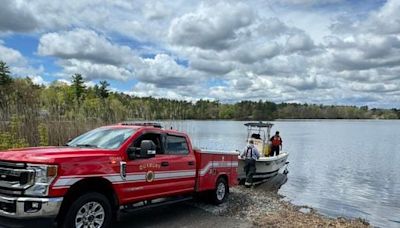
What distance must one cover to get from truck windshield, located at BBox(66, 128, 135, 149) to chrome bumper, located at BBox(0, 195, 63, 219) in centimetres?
179

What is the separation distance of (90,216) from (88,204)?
0.22 m

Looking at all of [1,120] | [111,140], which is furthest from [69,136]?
[111,140]

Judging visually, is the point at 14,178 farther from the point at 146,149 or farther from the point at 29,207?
the point at 146,149

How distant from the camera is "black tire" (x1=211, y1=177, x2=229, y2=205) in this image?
11016 mm

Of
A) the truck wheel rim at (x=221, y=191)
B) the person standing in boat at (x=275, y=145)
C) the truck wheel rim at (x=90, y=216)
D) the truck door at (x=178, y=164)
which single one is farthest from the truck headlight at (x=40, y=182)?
the person standing in boat at (x=275, y=145)

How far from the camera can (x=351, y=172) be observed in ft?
95.6

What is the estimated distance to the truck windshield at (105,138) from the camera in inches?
317

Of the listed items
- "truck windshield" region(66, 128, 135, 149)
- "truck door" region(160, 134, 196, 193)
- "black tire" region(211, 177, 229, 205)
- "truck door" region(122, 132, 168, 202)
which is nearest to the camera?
"truck door" region(122, 132, 168, 202)

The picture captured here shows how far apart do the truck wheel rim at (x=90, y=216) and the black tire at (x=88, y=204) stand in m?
0.02

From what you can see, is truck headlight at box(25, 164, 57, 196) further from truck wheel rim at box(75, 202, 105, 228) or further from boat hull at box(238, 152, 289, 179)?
boat hull at box(238, 152, 289, 179)

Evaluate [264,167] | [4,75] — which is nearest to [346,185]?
[264,167]

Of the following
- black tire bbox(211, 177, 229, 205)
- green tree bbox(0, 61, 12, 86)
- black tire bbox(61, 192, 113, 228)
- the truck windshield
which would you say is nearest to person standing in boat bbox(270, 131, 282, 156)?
black tire bbox(211, 177, 229, 205)

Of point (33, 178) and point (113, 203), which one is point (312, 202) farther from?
point (33, 178)

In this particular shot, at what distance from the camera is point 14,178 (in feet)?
21.4
